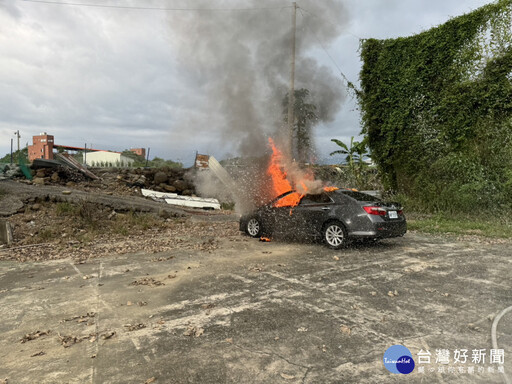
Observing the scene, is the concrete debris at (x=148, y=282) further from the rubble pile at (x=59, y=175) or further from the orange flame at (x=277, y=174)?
the rubble pile at (x=59, y=175)

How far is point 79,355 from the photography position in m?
3.32

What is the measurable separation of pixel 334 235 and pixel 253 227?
2.56 m

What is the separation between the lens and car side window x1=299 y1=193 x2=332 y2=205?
8281mm

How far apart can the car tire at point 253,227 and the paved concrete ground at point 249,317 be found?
2.41 meters

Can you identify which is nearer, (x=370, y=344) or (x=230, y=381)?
(x=230, y=381)

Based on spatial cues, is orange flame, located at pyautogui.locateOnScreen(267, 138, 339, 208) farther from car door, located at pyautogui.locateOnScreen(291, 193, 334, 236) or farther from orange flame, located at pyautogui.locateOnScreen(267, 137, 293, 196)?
car door, located at pyautogui.locateOnScreen(291, 193, 334, 236)

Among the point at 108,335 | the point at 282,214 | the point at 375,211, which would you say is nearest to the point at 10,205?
the point at 282,214

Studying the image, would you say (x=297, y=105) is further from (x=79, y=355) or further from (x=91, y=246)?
(x=79, y=355)

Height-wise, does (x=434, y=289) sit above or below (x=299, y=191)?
below

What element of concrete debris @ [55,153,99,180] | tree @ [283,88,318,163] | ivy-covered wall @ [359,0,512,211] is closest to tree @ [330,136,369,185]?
ivy-covered wall @ [359,0,512,211]

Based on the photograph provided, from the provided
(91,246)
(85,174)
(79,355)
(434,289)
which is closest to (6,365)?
(79,355)

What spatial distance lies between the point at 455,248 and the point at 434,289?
12.3 ft

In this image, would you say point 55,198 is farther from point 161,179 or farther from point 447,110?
point 447,110

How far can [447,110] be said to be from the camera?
13.5m
